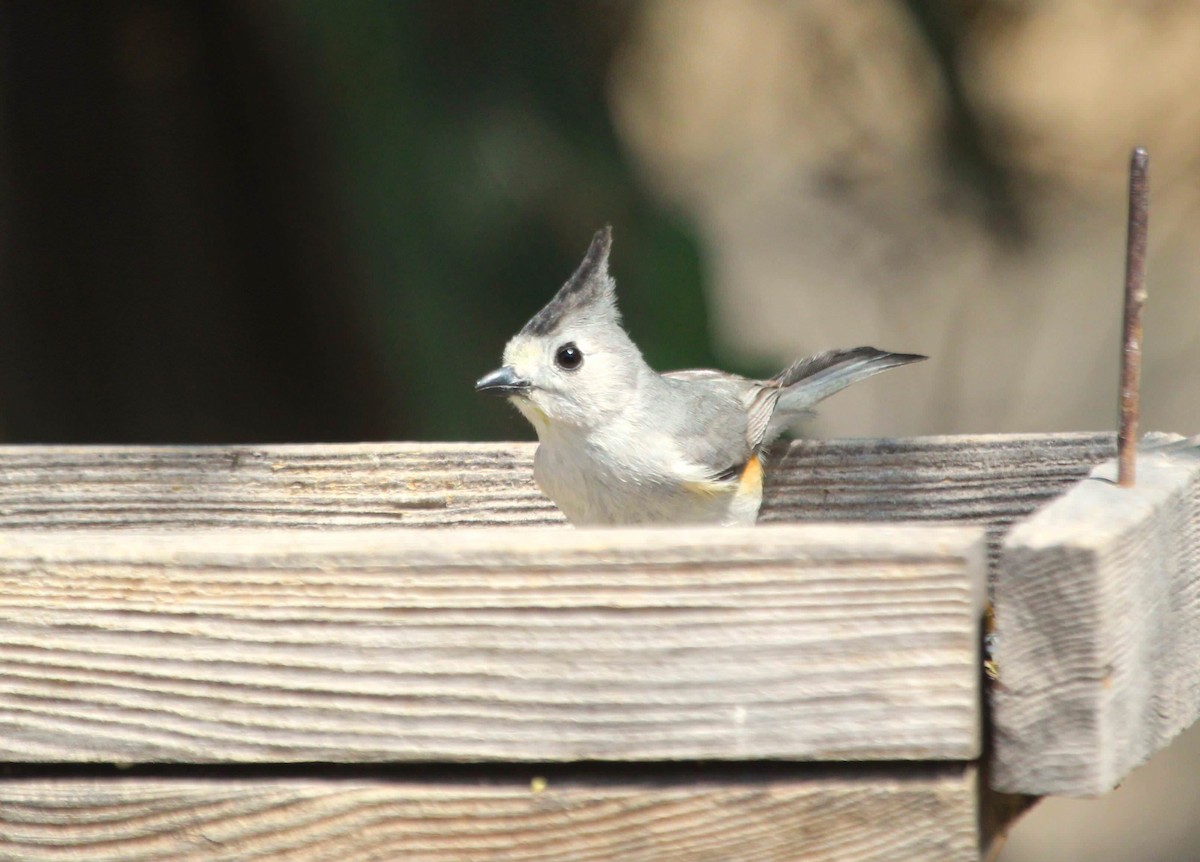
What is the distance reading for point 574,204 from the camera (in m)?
3.90

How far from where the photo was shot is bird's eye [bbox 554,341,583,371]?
10.5ft

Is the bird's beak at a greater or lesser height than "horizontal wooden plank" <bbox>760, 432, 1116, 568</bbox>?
greater

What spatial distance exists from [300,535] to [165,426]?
3.04 m

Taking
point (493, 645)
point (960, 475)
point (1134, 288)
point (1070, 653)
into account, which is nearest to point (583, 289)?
point (960, 475)

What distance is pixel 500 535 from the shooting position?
1.56m

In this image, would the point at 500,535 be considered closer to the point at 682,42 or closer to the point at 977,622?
the point at 977,622

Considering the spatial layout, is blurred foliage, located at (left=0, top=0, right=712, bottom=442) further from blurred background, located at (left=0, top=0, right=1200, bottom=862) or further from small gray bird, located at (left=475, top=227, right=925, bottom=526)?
small gray bird, located at (left=475, top=227, right=925, bottom=526)

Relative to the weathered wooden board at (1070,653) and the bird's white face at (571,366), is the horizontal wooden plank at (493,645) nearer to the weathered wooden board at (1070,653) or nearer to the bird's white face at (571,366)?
the weathered wooden board at (1070,653)

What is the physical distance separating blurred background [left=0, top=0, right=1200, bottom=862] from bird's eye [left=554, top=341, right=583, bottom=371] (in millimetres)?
674

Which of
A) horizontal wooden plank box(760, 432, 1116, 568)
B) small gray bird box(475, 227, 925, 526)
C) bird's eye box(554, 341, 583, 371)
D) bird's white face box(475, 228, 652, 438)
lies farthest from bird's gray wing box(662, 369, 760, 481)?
horizontal wooden plank box(760, 432, 1116, 568)

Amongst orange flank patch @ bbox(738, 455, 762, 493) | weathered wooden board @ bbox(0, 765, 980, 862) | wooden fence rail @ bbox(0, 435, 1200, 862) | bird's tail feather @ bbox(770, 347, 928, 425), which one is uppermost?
bird's tail feather @ bbox(770, 347, 928, 425)

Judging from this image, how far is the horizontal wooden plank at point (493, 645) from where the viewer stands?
4.82ft

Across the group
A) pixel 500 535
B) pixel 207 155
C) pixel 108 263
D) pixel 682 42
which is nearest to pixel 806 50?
pixel 682 42

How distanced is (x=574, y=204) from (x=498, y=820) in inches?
100
